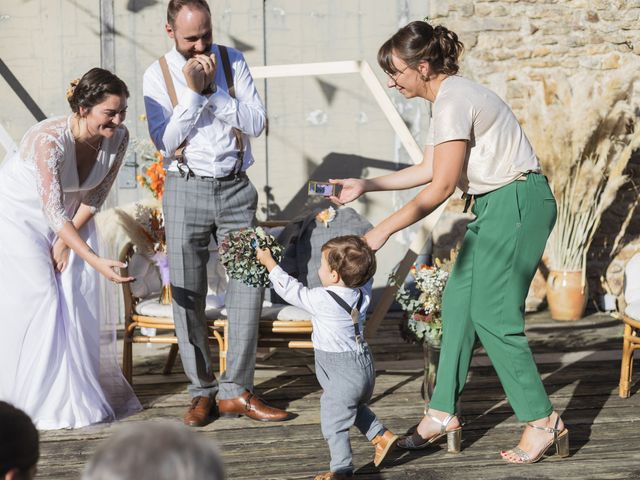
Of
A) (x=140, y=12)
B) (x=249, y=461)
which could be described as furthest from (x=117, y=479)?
(x=140, y=12)

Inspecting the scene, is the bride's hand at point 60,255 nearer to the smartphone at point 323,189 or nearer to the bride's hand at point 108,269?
the bride's hand at point 108,269

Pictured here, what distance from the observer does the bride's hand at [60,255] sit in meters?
4.62

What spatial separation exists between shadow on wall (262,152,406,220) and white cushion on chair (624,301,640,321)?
2.61 meters

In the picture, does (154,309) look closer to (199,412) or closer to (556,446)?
(199,412)

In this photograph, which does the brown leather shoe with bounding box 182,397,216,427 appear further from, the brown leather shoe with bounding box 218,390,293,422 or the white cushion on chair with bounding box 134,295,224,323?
the white cushion on chair with bounding box 134,295,224,323

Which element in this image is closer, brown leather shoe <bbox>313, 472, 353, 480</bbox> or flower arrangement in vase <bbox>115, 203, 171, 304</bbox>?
brown leather shoe <bbox>313, 472, 353, 480</bbox>

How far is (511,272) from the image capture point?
12.9ft

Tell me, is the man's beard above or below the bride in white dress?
above

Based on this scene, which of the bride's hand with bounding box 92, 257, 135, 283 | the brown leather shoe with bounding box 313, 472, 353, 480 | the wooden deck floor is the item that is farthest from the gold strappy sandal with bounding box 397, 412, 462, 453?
the bride's hand with bounding box 92, 257, 135, 283

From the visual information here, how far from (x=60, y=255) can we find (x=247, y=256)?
107 cm

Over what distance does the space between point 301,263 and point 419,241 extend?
725 mm

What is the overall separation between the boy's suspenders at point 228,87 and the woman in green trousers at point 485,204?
29.8 inches

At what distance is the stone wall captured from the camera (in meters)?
7.34

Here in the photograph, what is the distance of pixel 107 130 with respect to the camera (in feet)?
14.5
